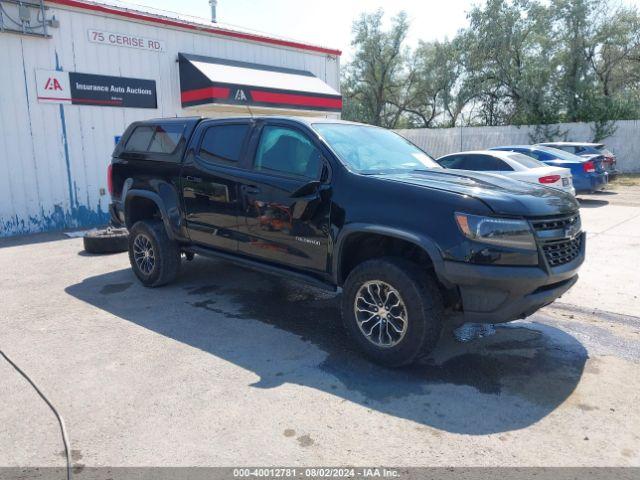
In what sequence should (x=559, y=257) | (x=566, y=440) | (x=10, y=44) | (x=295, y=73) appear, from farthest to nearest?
(x=295, y=73), (x=10, y=44), (x=559, y=257), (x=566, y=440)

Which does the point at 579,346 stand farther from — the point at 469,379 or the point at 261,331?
the point at 261,331

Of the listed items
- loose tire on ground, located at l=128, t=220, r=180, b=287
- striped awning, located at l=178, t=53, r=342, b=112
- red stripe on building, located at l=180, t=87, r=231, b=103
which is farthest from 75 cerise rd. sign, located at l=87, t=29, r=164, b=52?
loose tire on ground, located at l=128, t=220, r=180, b=287

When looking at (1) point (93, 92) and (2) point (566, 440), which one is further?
(1) point (93, 92)

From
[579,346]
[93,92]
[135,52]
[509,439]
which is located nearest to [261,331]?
[509,439]

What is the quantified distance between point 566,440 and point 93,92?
11121 mm

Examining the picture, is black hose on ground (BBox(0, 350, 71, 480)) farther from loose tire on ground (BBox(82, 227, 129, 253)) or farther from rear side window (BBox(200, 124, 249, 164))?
loose tire on ground (BBox(82, 227, 129, 253))

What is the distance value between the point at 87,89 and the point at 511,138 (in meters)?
18.7

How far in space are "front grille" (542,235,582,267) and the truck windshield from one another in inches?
56.9

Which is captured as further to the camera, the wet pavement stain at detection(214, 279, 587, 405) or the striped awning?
the striped awning

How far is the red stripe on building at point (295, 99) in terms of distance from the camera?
13047 millimetres

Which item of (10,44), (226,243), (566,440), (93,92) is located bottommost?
(566,440)

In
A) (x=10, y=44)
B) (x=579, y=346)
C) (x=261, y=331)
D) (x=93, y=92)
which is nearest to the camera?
(x=579, y=346)

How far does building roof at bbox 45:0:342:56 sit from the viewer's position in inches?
425

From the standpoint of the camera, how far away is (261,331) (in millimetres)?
4793
